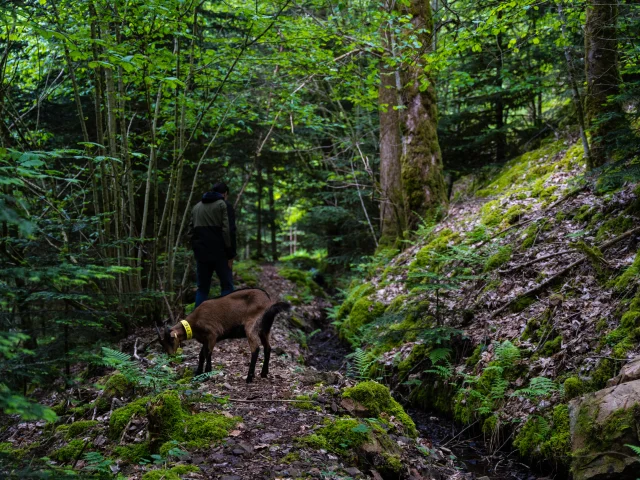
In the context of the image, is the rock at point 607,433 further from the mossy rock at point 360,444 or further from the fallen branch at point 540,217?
the fallen branch at point 540,217

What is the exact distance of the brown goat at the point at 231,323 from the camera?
19.6 ft

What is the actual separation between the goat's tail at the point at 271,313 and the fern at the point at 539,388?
2919 millimetres

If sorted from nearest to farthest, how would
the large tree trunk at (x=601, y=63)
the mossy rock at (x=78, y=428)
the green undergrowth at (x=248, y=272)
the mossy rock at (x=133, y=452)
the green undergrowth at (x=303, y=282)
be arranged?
the mossy rock at (x=133, y=452)
the mossy rock at (x=78, y=428)
the large tree trunk at (x=601, y=63)
the green undergrowth at (x=248, y=272)
the green undergrowth at (x=303, y=282)

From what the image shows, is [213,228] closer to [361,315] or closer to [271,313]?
[271,313]

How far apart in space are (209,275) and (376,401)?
13.4 feet

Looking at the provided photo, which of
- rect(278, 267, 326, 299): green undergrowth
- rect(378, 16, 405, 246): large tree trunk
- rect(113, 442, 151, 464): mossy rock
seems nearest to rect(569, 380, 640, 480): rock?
rect(113, 442, 151, 464): mossy rock

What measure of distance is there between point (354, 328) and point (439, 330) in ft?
11.1

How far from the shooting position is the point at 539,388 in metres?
5.20

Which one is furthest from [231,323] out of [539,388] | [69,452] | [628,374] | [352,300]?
[352,300]

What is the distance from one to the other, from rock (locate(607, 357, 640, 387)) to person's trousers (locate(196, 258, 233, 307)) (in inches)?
224

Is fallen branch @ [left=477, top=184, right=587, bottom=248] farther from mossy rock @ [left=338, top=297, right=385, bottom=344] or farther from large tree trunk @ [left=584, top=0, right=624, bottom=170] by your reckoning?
mossy rock @ [left=338, top=297, right=385, bottom=344]

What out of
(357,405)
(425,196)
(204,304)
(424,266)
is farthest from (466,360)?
(425,196)

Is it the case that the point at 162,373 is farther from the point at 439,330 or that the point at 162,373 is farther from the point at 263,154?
the point at 263,154

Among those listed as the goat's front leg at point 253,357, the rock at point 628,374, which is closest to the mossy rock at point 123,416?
the goat's front leg at point 253,357
